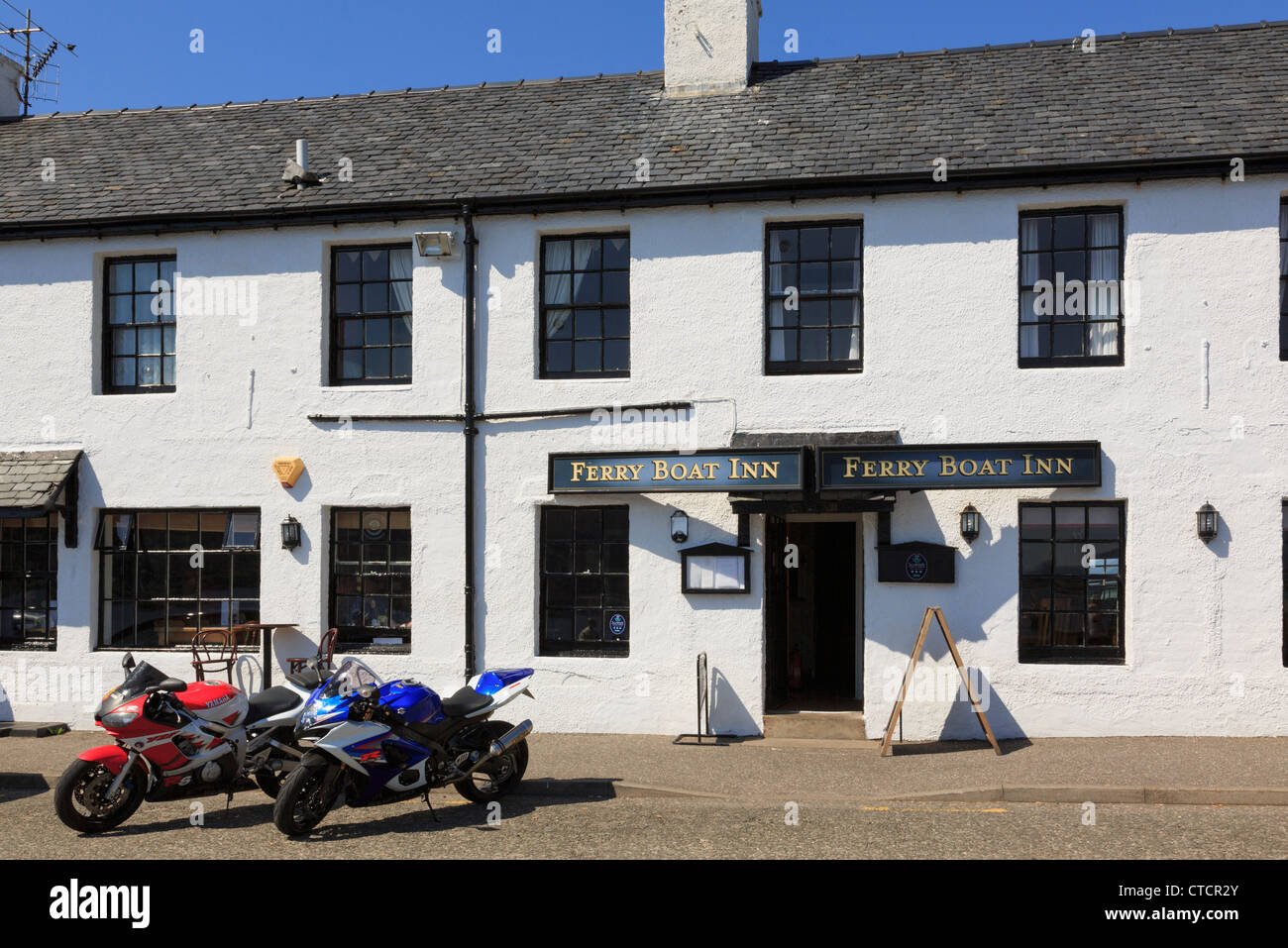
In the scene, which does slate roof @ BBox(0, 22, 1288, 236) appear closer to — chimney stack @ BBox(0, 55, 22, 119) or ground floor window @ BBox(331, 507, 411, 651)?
chimney stack @ BBox(0, 55, 22, 119)

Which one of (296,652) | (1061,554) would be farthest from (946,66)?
(296,652)

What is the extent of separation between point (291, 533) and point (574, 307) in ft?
13.8

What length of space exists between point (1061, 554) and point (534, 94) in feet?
30.2

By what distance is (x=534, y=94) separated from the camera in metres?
15.5

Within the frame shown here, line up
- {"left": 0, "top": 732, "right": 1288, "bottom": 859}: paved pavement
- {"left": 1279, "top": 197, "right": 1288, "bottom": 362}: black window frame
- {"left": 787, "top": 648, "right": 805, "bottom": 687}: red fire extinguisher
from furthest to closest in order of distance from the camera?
1. {"left": 787, "top": 648, "right": 805, "bottom": 687}: red fire extinguisher
2. {"left": 1279, "top": 197, "right": 1288, "bottom": 362}: black window frame
3. {"left": 0, "top": 732, "right": 1288, "bottom": 859}: paved pavement

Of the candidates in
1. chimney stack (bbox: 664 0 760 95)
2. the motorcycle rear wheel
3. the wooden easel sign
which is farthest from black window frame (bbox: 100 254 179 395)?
Answer: the wooden easel sign

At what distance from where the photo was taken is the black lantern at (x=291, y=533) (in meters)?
13.1

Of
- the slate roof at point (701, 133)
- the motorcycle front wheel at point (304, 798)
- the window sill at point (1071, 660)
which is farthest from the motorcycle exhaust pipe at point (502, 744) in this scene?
the slate roof at point (701, 133)

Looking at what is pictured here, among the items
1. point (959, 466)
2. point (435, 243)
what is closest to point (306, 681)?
point (435, 243)

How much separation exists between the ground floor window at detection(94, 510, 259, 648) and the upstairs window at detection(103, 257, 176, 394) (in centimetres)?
169

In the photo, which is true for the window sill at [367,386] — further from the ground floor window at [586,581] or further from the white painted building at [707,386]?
the ground floor window at [586,581]

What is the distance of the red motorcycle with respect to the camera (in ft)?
27.9

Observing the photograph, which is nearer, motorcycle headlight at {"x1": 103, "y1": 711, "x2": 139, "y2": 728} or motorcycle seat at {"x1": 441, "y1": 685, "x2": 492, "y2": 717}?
motorcycle headlight at {"x1": 103, "y1": 711, "x2": 139, "y2": 728}

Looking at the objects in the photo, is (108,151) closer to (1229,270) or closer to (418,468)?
(418,468)
